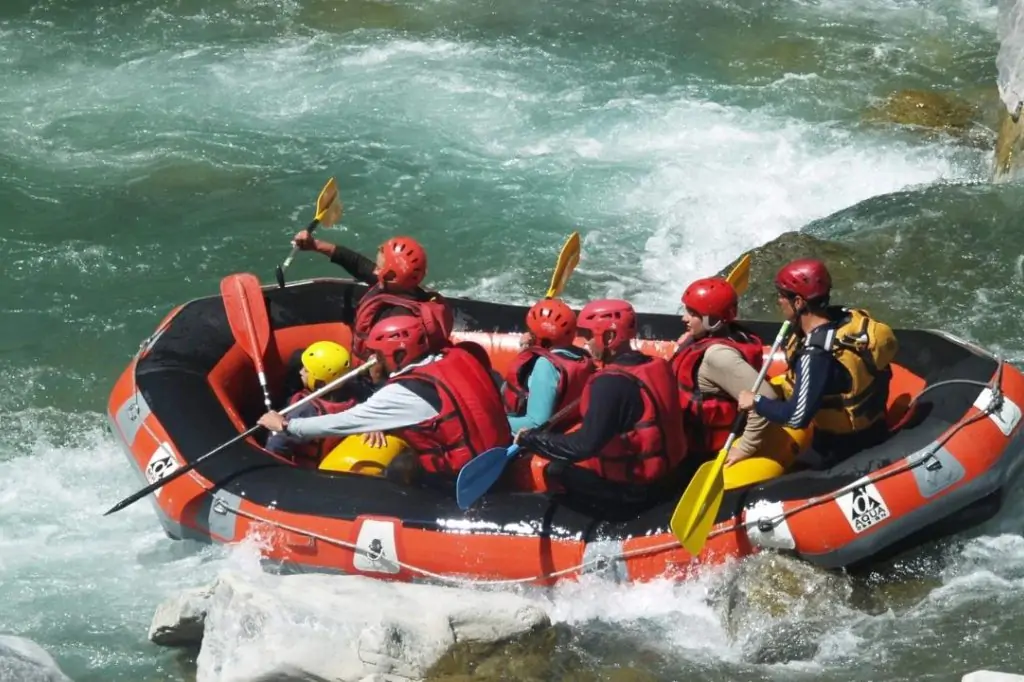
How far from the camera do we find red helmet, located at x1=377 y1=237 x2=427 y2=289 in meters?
7.14

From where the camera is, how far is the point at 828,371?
5.94 metres

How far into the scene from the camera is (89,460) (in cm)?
818

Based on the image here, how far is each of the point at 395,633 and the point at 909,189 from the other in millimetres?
6448

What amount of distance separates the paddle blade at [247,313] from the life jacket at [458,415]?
1.46 metres

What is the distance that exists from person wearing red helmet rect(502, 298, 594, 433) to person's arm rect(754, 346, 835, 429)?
2.76 ft

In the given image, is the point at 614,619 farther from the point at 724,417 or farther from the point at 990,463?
the point at 990,463

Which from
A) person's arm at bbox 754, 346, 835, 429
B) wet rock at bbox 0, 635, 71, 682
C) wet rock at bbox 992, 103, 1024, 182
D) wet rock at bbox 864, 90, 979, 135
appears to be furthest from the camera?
wet rock at bbox 864, 90, 979, 135

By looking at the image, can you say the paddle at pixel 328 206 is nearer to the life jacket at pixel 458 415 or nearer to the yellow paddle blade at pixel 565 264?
the yellow paddle blade at pixel 565 264

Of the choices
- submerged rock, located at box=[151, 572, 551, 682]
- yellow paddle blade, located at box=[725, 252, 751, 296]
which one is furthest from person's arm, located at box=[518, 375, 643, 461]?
yellow paddle blade, located at box=[725, 252, 751, 296]

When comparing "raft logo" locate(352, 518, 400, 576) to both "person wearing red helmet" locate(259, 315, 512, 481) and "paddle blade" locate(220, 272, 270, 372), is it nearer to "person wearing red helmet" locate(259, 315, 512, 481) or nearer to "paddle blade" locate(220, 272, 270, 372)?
"person wearing red helmet" locate(259, 315, 512, 481)

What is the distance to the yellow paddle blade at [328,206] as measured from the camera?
8.37 m

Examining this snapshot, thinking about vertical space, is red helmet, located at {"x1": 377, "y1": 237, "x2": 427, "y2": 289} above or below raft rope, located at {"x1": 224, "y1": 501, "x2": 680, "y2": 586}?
above

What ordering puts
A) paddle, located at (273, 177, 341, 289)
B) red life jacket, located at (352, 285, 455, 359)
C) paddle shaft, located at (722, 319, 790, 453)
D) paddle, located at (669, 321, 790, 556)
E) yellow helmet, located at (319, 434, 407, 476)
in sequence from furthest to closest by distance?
1. paddle, located at (273, 177, 341, 289)
2. yellow helmet, located at (319, 434, 407, 476)
3. red life jacket, located at (352, 285, 455, 359)
4. paddle shaft, located at (722, 319, 790, 453)
5. paddle, located at (669, 321, 790, 556)

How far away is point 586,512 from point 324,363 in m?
1.65
